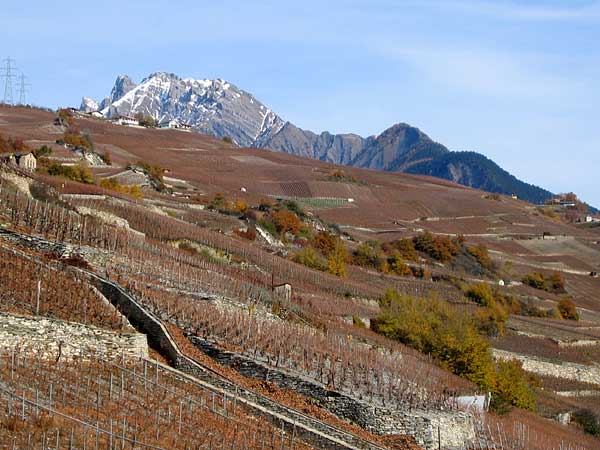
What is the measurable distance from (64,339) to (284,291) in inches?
1133

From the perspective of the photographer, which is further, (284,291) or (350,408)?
(284,291)

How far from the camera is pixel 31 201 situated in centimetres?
4684

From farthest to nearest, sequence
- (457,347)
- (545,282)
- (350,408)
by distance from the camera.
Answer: (545,282)
(457,347)
(350,408)

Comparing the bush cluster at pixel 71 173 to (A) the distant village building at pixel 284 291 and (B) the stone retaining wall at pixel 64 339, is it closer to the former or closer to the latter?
(A) the distant village building at pixel 284 291

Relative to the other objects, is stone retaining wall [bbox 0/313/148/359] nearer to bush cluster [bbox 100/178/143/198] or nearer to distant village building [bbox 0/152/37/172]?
distant village building [bbox 0/152/37/172]

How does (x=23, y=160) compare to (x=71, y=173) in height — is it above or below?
above

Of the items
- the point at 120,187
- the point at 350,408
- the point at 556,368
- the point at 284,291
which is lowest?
the point at 556,368

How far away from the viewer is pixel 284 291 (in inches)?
2203

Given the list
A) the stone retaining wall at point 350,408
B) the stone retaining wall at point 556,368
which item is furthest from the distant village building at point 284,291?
the stone retaining wall at point 350,408

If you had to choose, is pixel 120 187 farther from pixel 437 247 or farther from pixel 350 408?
pixel 350 408

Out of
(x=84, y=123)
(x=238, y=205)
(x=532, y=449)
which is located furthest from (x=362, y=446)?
(x=84, y=123)

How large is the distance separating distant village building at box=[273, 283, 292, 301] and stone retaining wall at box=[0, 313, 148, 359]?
25.4 m

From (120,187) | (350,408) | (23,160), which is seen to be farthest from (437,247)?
(350,408)

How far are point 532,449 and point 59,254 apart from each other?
686 inches
